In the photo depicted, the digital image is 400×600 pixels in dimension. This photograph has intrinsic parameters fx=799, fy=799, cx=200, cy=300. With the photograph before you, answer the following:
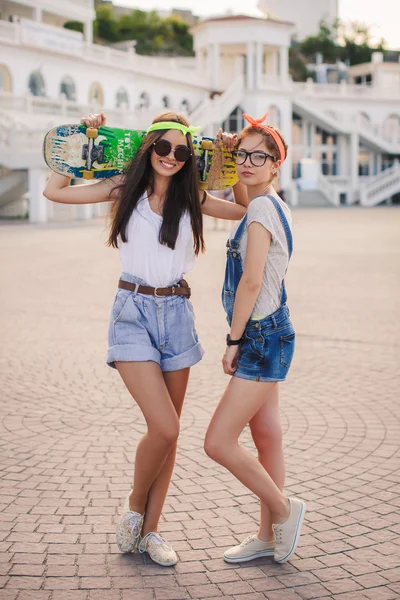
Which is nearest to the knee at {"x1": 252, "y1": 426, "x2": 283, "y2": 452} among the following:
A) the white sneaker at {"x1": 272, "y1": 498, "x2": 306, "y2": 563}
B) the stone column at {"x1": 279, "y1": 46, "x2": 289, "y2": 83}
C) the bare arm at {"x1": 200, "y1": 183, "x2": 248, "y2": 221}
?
the white sneaker at {"x1": 272, "y1": 498, "x2": 306, "y2": 563}

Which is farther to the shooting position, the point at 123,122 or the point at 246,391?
the point at 123,122

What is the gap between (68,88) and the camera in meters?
43.0

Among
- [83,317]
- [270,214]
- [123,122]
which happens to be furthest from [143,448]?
[123,122]

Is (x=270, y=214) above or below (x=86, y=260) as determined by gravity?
above

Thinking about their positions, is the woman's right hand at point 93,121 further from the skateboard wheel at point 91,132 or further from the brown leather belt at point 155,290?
the brown leather belt at point 155,290

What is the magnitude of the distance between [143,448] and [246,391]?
0.57 m

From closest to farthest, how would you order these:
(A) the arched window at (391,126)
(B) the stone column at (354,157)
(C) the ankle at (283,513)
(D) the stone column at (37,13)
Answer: (C) the ankle at (283,513)
(D) the stone column at (37,13)
(B) the stone column at (354,157)
(A) the arched window at (391,126)

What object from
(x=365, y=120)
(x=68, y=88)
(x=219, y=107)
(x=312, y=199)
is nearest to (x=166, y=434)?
(x=68, y=88)

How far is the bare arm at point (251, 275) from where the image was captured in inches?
137

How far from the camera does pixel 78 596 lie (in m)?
3.39

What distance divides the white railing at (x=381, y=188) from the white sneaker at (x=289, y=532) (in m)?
49.4

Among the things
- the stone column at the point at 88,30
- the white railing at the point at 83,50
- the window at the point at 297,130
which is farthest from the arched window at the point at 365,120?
the stone column at the point at 88,30

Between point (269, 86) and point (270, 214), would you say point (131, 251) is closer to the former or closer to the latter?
point (270, 214)

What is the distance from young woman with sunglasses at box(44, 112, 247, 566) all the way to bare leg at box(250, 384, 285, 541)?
0.40 meters
